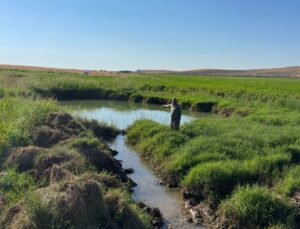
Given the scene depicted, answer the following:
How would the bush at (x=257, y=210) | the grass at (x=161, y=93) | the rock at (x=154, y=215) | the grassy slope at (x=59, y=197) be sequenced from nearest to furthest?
the grassy slope at (x=59, y=197) → the bush at (x=257, y=210) → the rock at (x=154, y=215) → the grass at (x=161, y=93)

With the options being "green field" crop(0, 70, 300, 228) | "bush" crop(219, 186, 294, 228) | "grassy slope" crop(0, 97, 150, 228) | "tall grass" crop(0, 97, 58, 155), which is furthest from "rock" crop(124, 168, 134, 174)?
"bush" crop(219, 186, 294, 228)

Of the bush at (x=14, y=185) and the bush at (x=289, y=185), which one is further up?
the bush at (x=14, y=185)

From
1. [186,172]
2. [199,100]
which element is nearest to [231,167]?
[186,172]

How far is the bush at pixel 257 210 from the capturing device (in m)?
9.19

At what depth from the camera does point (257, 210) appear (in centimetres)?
932

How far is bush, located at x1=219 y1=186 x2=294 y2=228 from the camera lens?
30.1 feet

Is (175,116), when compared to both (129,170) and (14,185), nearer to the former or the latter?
(129,170)

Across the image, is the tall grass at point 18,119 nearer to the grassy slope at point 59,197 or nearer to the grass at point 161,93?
the grassy slope at point 59,197

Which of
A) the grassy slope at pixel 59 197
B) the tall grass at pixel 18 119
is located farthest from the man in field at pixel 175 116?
the grassy slope at pixel 59 197

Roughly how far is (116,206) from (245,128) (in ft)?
32.5

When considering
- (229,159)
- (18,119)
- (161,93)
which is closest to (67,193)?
(229,159)

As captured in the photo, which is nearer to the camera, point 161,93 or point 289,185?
point 289,185

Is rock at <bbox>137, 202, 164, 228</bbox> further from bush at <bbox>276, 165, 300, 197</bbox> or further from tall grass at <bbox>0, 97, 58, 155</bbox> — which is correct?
tall grass at <bbox>0, 97, 58, 155</bbox>

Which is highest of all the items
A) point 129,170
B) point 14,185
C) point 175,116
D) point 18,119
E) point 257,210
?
point 18,119
